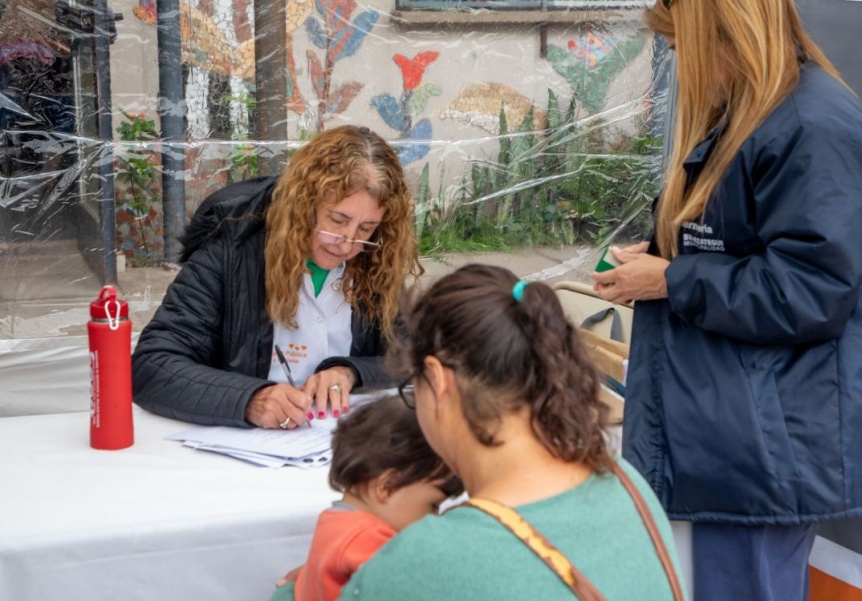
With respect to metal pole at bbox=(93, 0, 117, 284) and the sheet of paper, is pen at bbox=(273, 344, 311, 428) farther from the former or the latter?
metal pole at bbox=(93, 0, 117, 284)

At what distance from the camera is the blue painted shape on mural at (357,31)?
3117 millimetres

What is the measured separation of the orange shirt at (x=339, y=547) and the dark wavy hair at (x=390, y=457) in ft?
0.18

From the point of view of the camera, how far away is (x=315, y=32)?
3074mm

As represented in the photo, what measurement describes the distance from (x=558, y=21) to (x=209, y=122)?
129 centimetres

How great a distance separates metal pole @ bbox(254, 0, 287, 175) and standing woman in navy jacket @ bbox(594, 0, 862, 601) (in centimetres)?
168

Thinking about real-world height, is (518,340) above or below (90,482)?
above

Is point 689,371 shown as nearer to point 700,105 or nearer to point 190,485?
point 700,105

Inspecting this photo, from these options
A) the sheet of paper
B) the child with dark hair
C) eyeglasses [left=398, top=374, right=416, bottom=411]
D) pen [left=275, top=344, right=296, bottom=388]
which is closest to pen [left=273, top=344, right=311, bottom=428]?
pen [left=275, top=344, right=296, bottom=388]

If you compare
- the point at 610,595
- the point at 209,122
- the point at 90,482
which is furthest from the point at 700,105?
the point at 209,122

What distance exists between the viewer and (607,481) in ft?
3.19

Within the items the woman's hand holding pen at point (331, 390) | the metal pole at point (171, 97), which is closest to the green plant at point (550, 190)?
the metal pole at point (171, 97)

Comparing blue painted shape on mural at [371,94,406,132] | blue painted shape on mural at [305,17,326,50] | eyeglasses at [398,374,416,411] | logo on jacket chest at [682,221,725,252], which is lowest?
eyeglasses at [398,374,416,411]

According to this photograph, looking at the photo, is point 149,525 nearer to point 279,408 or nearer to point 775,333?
point 279,408

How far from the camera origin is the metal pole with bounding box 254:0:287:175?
3.04 m
